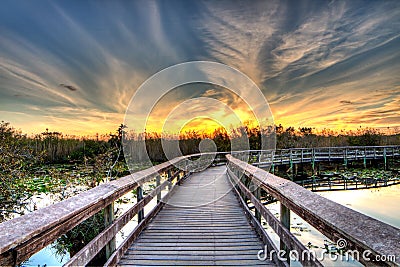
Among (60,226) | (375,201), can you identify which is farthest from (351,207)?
(60,226)

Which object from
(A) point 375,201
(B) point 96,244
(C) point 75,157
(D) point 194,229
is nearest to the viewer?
(B) point 96,244

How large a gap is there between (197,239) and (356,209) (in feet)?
27.3

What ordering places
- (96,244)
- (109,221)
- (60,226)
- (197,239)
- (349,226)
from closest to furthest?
1. (349,226)
2. (60,226)
3. (96,244)
4. (109,221)
5. (197,239)

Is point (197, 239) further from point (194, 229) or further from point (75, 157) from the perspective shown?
point (75, 157)

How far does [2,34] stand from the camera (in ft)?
25.7

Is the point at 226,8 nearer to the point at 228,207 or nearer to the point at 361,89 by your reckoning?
the point at 228,207

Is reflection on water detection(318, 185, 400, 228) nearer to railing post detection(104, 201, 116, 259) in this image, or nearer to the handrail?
the handrail

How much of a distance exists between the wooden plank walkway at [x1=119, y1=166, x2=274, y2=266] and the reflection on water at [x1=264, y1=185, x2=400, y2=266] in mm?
1785

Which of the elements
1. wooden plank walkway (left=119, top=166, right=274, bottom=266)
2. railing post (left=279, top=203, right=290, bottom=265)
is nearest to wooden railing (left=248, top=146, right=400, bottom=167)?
wooden plank walkway (left=119, top=166, right=274, bottom=266)

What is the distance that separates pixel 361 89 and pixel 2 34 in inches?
605

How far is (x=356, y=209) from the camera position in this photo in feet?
30.3

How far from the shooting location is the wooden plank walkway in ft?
8.15

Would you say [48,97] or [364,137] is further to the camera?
[364,137]

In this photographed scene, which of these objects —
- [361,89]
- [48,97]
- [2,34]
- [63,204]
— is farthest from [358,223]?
[361,89]
